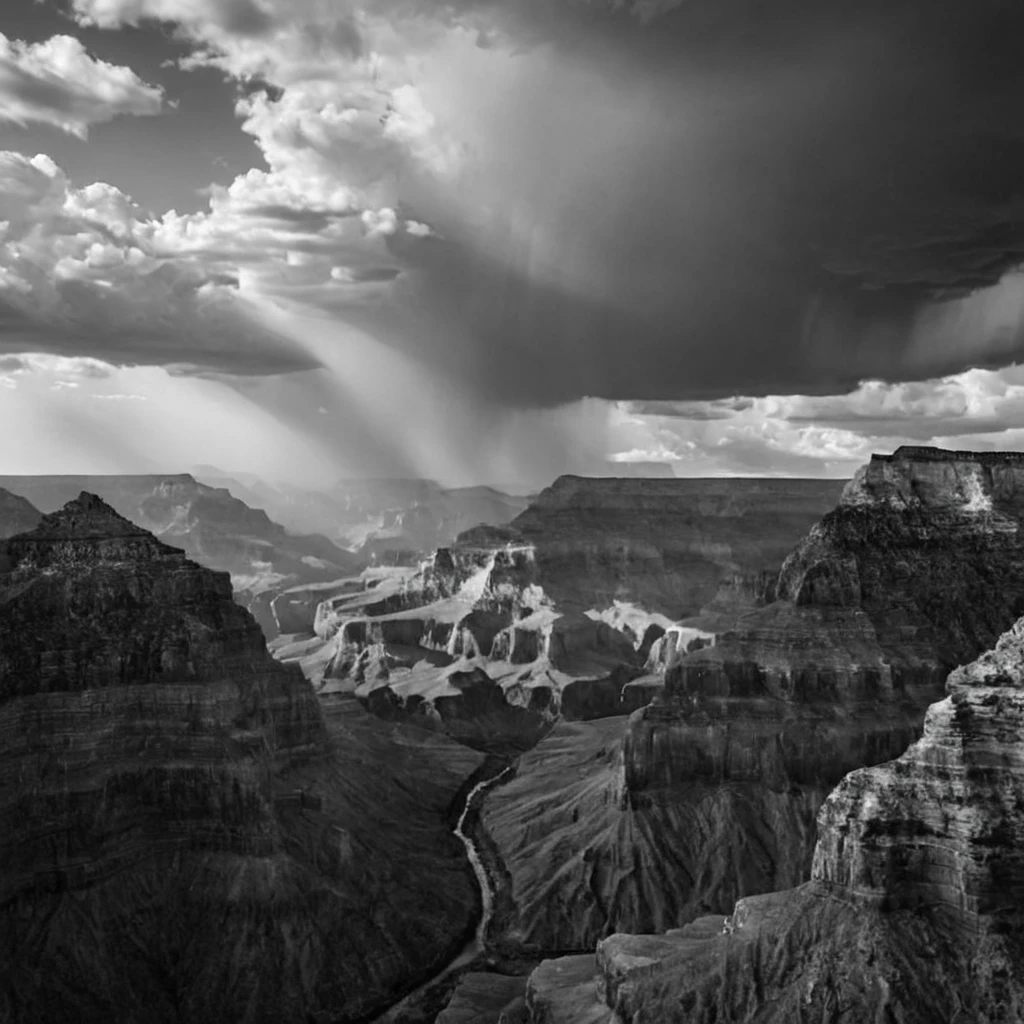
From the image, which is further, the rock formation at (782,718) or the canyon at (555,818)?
the rock formation at (782,718)

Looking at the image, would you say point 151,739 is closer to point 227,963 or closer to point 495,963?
point 227,963

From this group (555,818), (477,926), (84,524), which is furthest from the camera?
(555,818)

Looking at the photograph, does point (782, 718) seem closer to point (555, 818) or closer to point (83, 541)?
point (555, 818)

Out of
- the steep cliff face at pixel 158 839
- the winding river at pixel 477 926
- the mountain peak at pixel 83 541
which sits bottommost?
the winding river at pixel 477 926

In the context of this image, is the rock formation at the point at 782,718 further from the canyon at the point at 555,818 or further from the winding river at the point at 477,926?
the winding river at the point at 477,926

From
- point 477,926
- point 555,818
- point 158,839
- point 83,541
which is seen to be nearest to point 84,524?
point 83,541

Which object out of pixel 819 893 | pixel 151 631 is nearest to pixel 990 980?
pixel 819 893

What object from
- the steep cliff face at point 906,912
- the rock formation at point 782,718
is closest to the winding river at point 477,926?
the rock formation at point 782,718
